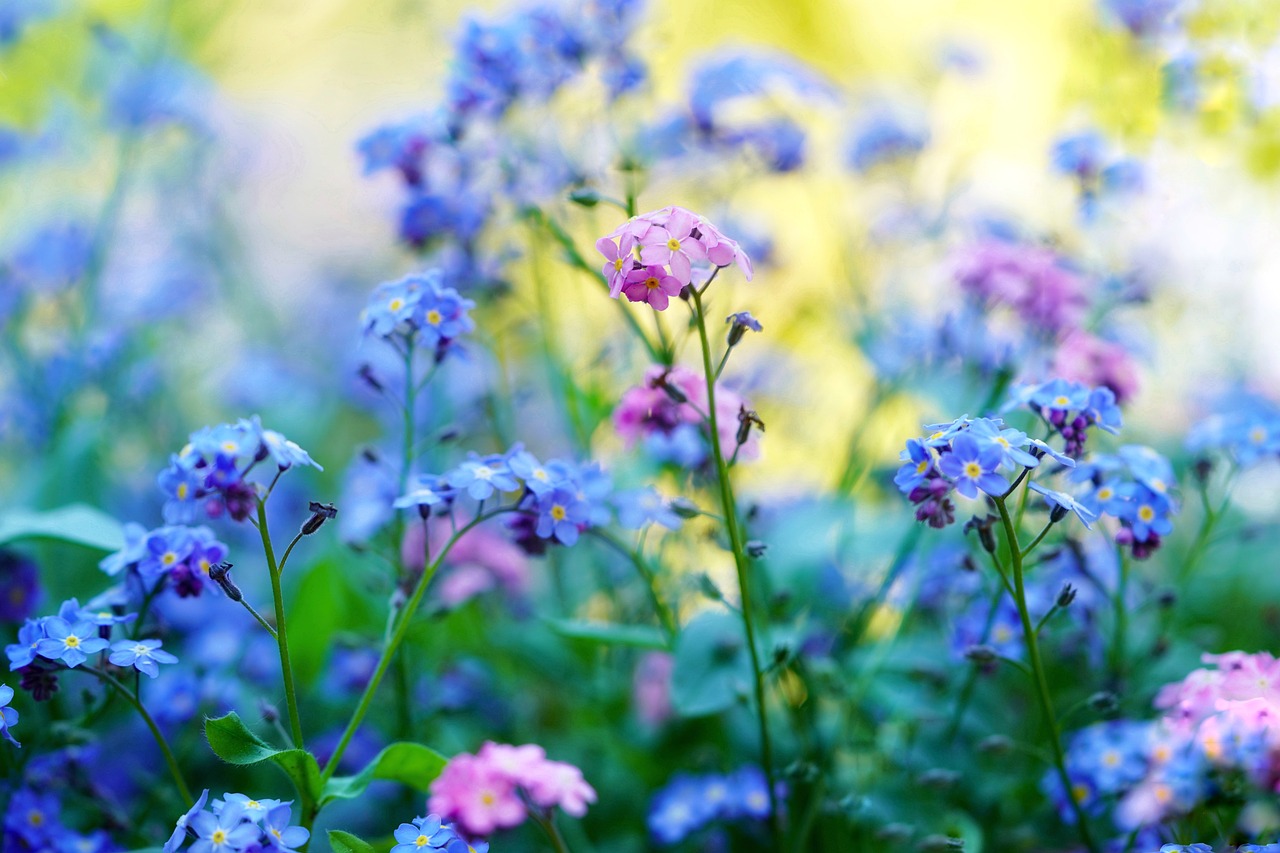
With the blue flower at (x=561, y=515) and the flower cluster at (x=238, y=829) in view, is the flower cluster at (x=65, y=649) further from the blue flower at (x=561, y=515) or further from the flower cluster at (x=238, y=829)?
the blue flower at (x=561, y=515)

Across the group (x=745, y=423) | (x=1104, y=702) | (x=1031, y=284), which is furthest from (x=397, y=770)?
(x=1031, y=284)

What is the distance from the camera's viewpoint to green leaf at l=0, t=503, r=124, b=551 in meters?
1.31

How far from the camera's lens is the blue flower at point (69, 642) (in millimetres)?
1042

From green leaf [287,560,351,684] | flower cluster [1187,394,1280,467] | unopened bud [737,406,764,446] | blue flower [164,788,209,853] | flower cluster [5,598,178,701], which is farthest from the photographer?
green leaf [287,560,351,684]

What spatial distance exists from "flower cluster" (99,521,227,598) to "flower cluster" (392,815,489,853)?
0.36 m

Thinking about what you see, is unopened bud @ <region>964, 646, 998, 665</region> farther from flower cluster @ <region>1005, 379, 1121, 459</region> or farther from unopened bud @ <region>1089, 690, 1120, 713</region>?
flower cluster @ <region>1005, 379, 1121, 459</region>

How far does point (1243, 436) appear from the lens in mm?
1391

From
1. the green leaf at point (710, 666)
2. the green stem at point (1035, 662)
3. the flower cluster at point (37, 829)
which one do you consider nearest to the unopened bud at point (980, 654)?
the green stem at point (1035, 662)

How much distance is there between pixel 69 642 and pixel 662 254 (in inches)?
27.6

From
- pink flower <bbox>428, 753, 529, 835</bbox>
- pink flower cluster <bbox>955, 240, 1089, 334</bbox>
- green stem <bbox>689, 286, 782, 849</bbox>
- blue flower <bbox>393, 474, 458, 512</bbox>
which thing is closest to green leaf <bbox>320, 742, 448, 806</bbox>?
pink flower <bbox>428, 753, 529, 835</bbox>

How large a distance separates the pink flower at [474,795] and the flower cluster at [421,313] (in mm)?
469

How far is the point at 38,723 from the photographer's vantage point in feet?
4.94

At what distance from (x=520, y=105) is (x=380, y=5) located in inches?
129

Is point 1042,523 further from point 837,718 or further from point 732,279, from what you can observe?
point 732,279
